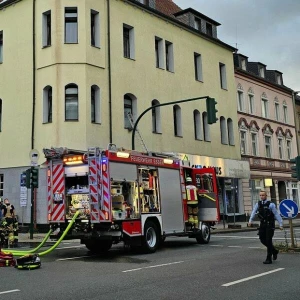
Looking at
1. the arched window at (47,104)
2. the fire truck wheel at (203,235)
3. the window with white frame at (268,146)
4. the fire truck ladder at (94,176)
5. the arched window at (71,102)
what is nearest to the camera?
the fire truck ladder at (94,176)

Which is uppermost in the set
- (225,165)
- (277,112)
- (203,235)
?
(277,112)

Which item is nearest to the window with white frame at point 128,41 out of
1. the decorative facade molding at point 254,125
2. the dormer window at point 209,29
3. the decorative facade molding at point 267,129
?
the dormer window at point 209,29

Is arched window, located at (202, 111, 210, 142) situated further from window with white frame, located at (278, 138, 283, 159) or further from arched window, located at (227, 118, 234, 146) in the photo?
window with white frame, located at (278, 138, 283, 159)

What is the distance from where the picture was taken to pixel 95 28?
25.4m

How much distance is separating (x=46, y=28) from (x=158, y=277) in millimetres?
19530

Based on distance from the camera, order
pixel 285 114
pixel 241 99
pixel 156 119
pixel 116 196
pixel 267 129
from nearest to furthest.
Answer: pixel 116 196
pixel 156 119
pixel 241 99
pixel 267 129
pixel 285 114

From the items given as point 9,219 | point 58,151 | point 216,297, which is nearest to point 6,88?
point 9,219

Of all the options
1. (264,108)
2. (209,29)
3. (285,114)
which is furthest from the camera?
(285,114)

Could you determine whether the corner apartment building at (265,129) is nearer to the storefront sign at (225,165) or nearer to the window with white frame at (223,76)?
the storefront sign at (225,165)

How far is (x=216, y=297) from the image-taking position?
722 cm

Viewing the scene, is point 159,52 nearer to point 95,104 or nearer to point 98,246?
point 95,104

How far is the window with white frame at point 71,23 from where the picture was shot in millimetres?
24719

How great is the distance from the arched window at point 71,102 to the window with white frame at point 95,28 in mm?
2947

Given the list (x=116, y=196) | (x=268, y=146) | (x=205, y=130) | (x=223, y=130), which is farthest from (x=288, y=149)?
(x=116, y=196)
